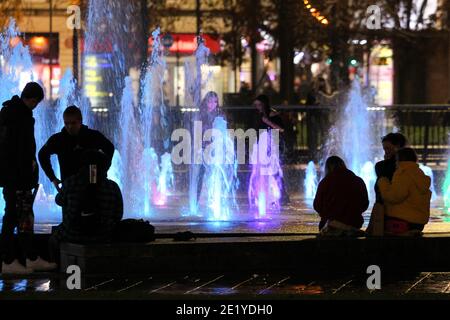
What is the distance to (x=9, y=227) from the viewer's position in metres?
10.4

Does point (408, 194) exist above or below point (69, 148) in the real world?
below

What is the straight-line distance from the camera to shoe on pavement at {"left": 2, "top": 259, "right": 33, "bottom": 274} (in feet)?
34.3

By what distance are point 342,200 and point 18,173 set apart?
2.84 m

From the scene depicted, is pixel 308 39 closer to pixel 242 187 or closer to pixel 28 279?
pixel 242 187

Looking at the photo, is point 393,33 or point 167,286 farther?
point 393,33

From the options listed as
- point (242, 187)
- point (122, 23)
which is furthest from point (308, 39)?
point (242, 187)

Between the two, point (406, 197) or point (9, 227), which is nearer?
point (9, 227)

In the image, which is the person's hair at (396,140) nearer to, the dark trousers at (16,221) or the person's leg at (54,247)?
the person's leg at (54,247)

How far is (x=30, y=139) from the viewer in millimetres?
10375

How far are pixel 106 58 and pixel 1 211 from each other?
25.1 m

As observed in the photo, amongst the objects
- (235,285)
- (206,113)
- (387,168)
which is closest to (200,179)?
(206,113)

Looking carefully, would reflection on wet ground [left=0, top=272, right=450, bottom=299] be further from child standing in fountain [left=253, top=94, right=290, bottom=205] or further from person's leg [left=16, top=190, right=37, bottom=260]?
child standing in fountain [left=253, top=94, right=290, bottom=205]

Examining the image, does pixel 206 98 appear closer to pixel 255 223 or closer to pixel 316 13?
pixel 255 223
